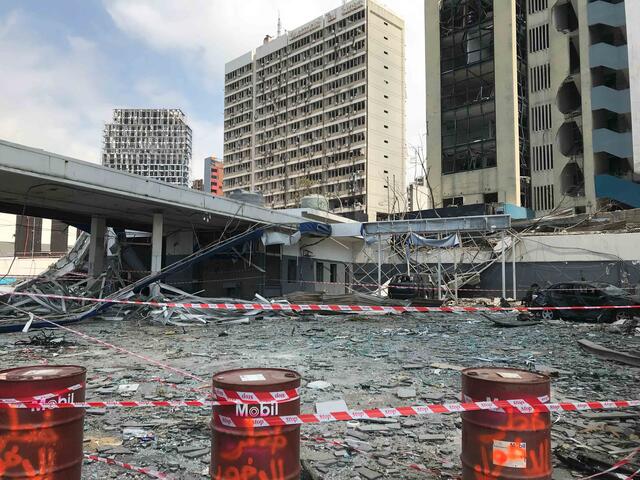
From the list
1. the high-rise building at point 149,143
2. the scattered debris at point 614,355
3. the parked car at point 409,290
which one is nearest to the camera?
the scattered debris at point 614,355

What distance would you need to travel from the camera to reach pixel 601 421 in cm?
546

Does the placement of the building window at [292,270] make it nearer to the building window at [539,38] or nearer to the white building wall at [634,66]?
the white building wall at [634,66]

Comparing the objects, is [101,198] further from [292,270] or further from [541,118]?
[541,118]

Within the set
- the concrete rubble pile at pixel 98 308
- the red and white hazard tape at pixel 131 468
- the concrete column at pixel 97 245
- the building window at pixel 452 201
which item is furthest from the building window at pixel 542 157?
the red and white hazard tape at pixel 131 468

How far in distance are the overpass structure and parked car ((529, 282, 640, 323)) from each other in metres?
11.9

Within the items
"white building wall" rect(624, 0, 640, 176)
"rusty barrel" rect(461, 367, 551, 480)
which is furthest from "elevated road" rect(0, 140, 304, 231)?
"white building wall" rect(624, 0, 640, 176)

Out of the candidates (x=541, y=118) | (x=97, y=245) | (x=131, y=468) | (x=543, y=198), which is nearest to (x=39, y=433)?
(x=131, y=468)

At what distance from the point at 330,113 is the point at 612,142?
55.1m

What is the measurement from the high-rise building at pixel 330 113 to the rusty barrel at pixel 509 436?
72.5 m

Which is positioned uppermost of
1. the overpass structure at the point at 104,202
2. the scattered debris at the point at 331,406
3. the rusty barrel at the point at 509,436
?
the overpass structure at the point at 104,202

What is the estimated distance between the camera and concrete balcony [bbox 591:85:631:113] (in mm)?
41781

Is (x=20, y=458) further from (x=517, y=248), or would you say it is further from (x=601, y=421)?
(x=517, y=248)

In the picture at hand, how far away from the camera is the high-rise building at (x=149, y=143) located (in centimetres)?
12988

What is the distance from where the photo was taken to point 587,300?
1627cm
